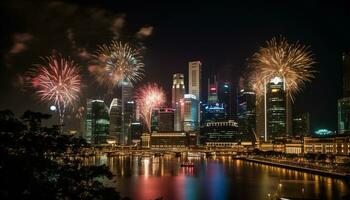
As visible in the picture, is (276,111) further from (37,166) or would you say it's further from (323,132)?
(37,166)

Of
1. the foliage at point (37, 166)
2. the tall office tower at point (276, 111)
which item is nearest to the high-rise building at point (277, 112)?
the tall office tower at point (276, 111)

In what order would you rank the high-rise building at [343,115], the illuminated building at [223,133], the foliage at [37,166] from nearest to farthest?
the foliage at [37,166] → the high-rise building at [343,115] → the illuminated building at [223,133]

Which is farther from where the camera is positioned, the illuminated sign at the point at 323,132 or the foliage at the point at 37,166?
the illuminated sign at the point at 323,132

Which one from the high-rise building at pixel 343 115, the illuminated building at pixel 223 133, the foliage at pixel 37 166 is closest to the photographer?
the foliage at pixel 37 166

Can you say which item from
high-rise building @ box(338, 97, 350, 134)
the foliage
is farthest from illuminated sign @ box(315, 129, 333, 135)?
the foliage

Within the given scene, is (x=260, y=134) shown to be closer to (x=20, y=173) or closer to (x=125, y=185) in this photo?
(x=125, y=185)

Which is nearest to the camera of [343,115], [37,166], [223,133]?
[37,166]

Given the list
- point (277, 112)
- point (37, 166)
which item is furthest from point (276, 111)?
point (37, 166)

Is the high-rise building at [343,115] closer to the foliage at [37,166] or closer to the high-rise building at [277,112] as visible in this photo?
the high-rise building at [277,112]
